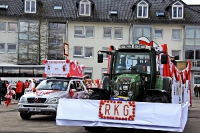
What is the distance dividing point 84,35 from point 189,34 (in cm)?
1379

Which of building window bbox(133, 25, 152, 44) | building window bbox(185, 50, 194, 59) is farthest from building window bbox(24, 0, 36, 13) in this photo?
building window bbox(185, 50, 194, 59)

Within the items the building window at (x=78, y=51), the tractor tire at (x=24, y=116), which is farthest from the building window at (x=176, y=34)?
the tractor tire at (x=24, y=116)

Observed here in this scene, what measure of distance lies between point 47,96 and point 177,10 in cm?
4043

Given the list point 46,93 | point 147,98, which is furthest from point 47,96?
point 147,98

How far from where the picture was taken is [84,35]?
52156mm

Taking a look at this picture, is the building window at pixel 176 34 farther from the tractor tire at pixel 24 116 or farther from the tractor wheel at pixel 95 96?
the tractor wheel at pixel 95 96

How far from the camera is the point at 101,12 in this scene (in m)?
53.0

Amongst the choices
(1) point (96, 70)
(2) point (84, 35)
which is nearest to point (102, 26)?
(2) point (84, 35)

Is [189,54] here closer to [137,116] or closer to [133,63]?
[133,63]

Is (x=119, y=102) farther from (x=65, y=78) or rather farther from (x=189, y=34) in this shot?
(x=189, y=34)

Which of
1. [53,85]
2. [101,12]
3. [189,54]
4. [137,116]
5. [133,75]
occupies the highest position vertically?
[101,12]

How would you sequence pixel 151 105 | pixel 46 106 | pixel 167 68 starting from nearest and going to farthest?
pixel 151 105 → pixel 46 106 → pixel 167 68

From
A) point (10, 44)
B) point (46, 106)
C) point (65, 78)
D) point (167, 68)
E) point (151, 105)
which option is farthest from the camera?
point (10, 44)

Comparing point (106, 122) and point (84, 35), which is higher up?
point (84, 35)
